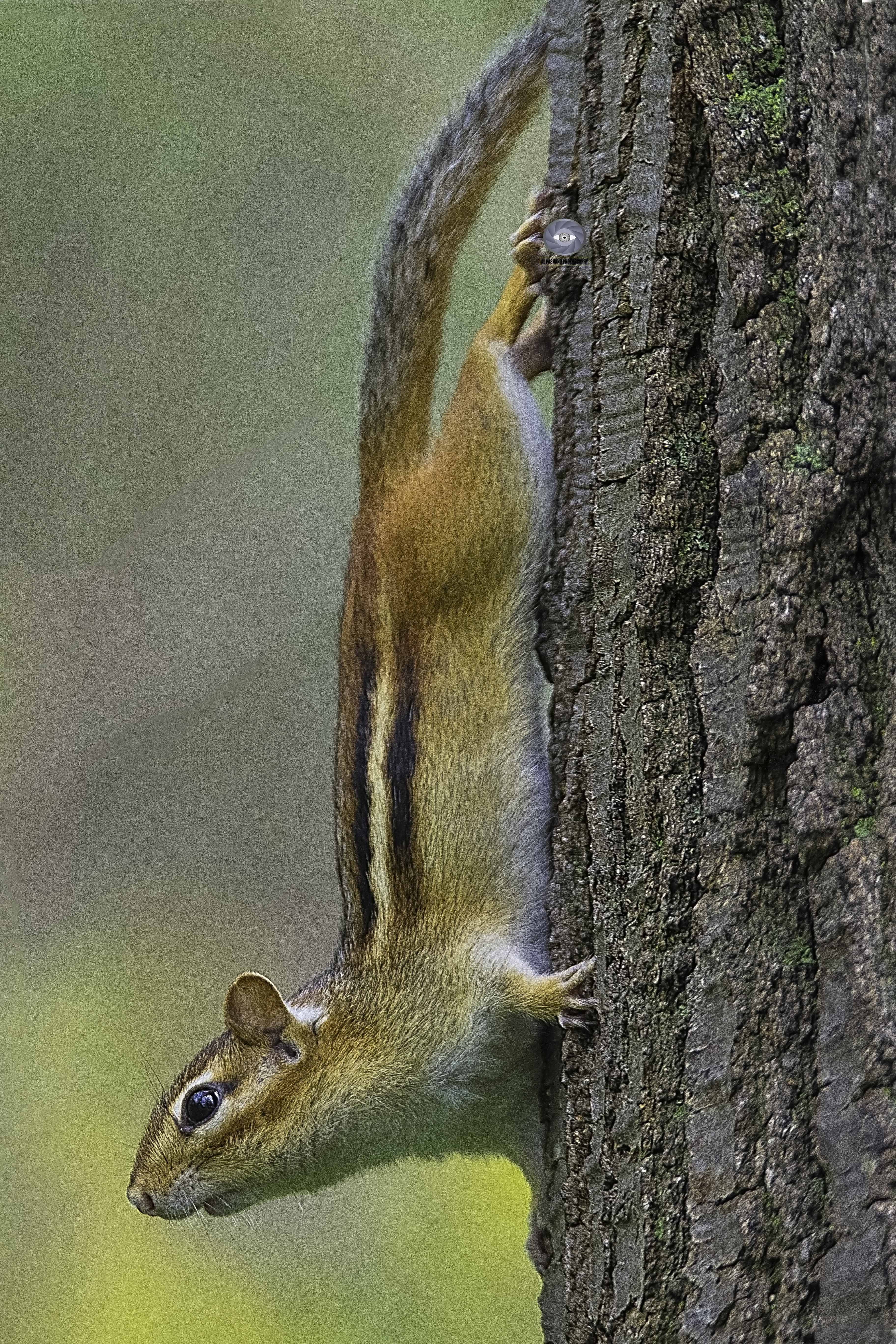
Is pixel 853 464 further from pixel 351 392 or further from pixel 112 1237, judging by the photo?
pixel 112 1237

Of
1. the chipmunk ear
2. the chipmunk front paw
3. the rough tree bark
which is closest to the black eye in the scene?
the chipmunk ear

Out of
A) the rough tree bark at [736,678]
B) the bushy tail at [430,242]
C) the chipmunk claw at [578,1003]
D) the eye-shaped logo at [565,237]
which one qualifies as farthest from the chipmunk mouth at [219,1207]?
the eye-shaped logo at [565,237]

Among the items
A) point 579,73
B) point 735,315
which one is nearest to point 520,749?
point 735,315

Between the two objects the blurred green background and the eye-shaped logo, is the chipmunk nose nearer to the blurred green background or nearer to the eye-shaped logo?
the blurred green background

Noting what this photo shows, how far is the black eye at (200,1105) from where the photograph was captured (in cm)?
221

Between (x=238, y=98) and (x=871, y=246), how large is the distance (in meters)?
2.90

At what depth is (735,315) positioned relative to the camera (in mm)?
1329

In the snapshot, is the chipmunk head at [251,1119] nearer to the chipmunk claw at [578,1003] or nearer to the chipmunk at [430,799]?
the chipmunk at [430,799]

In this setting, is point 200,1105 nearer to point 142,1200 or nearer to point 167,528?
point 142,1200

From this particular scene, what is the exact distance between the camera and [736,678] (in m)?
1.31

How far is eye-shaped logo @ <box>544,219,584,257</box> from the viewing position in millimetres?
1629

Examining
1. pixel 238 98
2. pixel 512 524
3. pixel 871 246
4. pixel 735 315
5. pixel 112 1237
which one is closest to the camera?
pixel 871 246

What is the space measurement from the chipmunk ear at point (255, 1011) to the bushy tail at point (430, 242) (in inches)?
37.8

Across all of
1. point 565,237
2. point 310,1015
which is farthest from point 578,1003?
point 565,237
